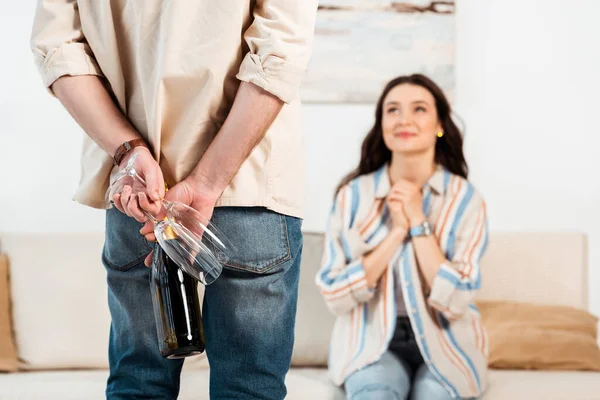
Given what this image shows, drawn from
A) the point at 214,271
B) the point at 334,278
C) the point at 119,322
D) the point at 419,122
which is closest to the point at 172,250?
the point at 214,271

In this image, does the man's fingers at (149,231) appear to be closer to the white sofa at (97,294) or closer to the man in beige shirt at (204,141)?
the man in beige shirt at (204,141)

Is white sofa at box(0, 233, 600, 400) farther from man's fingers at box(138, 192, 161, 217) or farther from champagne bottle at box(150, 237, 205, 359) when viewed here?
man's fingers at box(138, 192, 161, 217)

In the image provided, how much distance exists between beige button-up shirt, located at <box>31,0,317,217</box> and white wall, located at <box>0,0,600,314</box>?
221cm

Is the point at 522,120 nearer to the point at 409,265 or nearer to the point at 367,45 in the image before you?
the point at 367,45

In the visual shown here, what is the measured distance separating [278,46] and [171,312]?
409 millimetres

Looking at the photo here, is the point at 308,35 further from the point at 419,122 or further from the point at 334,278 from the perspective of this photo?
the point at 419,122

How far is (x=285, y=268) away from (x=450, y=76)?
2472 mm

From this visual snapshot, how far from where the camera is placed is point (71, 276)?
2.70 m

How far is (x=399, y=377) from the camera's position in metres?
2.17

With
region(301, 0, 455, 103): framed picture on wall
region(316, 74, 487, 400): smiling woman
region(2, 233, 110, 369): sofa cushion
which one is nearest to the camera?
region(316, 74, 487, 400): smiling woman

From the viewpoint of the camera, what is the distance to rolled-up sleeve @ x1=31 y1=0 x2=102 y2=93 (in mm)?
1084

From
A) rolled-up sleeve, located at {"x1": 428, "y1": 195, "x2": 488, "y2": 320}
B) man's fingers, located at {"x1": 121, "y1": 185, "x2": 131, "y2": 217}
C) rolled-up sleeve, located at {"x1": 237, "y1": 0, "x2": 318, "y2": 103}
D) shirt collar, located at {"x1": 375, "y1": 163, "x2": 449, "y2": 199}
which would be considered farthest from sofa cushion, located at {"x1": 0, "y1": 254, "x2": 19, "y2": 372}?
rolled-up sleeve, located at {"x1": 237, "y1": 0, "x2": 318, "y2": 103}

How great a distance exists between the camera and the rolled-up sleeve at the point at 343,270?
2.29 metres

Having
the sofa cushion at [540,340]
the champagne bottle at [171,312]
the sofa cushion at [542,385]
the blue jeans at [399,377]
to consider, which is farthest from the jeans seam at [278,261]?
the sofa cushion at [540,340]
